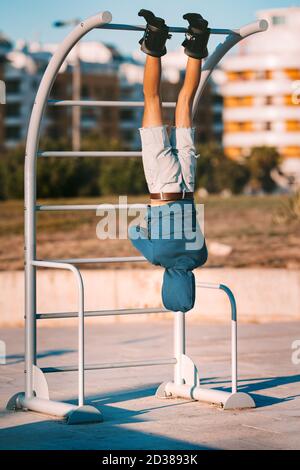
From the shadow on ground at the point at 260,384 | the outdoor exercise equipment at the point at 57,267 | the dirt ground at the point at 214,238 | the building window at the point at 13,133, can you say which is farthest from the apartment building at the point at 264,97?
the outdoor exercise equipment at the point at 57,267

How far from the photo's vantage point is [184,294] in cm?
689

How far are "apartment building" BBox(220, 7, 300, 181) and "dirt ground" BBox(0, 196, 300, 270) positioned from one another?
7579cm

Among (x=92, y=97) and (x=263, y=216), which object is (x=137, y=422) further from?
(x=92, y=97)

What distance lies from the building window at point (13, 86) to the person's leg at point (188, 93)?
9690 centimetres

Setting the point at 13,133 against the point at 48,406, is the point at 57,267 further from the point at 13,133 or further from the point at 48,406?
the point at 13,133

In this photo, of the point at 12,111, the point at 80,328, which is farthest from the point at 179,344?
the point at 12,111

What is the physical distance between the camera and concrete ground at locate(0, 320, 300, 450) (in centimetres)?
659

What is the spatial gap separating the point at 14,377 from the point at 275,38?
104 m

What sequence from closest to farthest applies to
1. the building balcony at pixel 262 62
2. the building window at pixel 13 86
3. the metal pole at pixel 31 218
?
the metal pole at pixel 31 218 < the building window at pixel 13 86 < the building balcony at pixel 262 62

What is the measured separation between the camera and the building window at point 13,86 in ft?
338

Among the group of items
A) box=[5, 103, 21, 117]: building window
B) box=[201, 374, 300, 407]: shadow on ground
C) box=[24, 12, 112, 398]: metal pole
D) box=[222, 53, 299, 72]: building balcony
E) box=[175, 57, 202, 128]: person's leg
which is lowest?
box=[201, 374, 300, 407]: shadow on ground

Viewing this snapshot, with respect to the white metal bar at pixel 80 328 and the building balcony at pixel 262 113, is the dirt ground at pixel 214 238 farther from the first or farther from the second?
the building balcony at pixel 262 113

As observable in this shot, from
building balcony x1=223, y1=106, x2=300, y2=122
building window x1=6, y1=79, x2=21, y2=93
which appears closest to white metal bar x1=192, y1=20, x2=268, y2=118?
building window x1=6, y1=79, x2=21, y2=93

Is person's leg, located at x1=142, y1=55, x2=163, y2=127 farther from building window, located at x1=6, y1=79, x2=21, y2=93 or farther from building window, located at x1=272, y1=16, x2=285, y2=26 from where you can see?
building window, located at x1=272, y1=16, x2=285, y2=26
